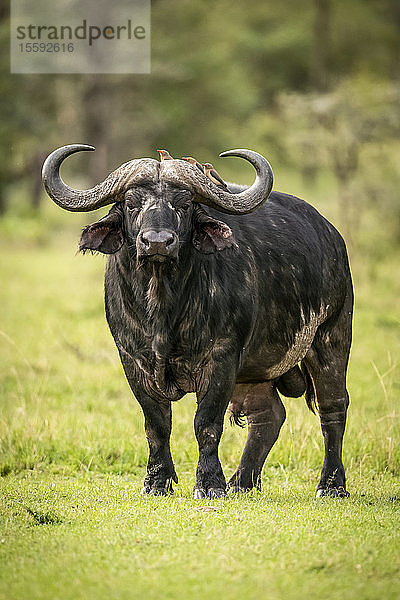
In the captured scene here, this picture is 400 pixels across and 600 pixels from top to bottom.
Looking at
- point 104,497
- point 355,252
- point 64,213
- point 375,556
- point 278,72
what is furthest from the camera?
point 278,72

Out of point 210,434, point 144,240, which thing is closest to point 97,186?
point 144,240

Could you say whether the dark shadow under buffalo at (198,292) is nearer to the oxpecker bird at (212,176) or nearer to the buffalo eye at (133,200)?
the buffalo eye at (133,200)

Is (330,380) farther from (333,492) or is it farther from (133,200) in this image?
(133,200)

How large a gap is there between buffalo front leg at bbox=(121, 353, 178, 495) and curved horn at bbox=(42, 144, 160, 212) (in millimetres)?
1085

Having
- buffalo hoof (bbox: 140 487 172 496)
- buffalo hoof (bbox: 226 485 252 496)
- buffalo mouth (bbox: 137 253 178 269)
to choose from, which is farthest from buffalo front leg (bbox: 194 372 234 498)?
buffalo mouth (bbox: 137 253 178 269)

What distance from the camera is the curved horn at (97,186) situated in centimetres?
609

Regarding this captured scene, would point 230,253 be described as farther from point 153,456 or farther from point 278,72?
point 278,72

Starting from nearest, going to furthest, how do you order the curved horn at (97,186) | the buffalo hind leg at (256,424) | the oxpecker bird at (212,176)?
the curved horn at (97,186) → the oxpecker bird at (212,176) → the buffalo hind leg at (256,424)

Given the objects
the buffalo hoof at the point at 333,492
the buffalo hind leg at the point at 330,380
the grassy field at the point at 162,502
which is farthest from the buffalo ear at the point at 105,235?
the buffalo hoof at the point at 333,492

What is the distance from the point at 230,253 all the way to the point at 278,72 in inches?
1374

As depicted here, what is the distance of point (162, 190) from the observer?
6.03 metres

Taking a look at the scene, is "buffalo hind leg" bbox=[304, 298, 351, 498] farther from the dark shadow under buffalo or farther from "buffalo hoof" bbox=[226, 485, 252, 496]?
"buffalo hoof" bbox=[226, 485, 252, 496]

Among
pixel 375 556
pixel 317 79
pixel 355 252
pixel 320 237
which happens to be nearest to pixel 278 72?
pixel 317 79

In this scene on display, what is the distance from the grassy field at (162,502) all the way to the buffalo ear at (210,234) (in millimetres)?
1542
